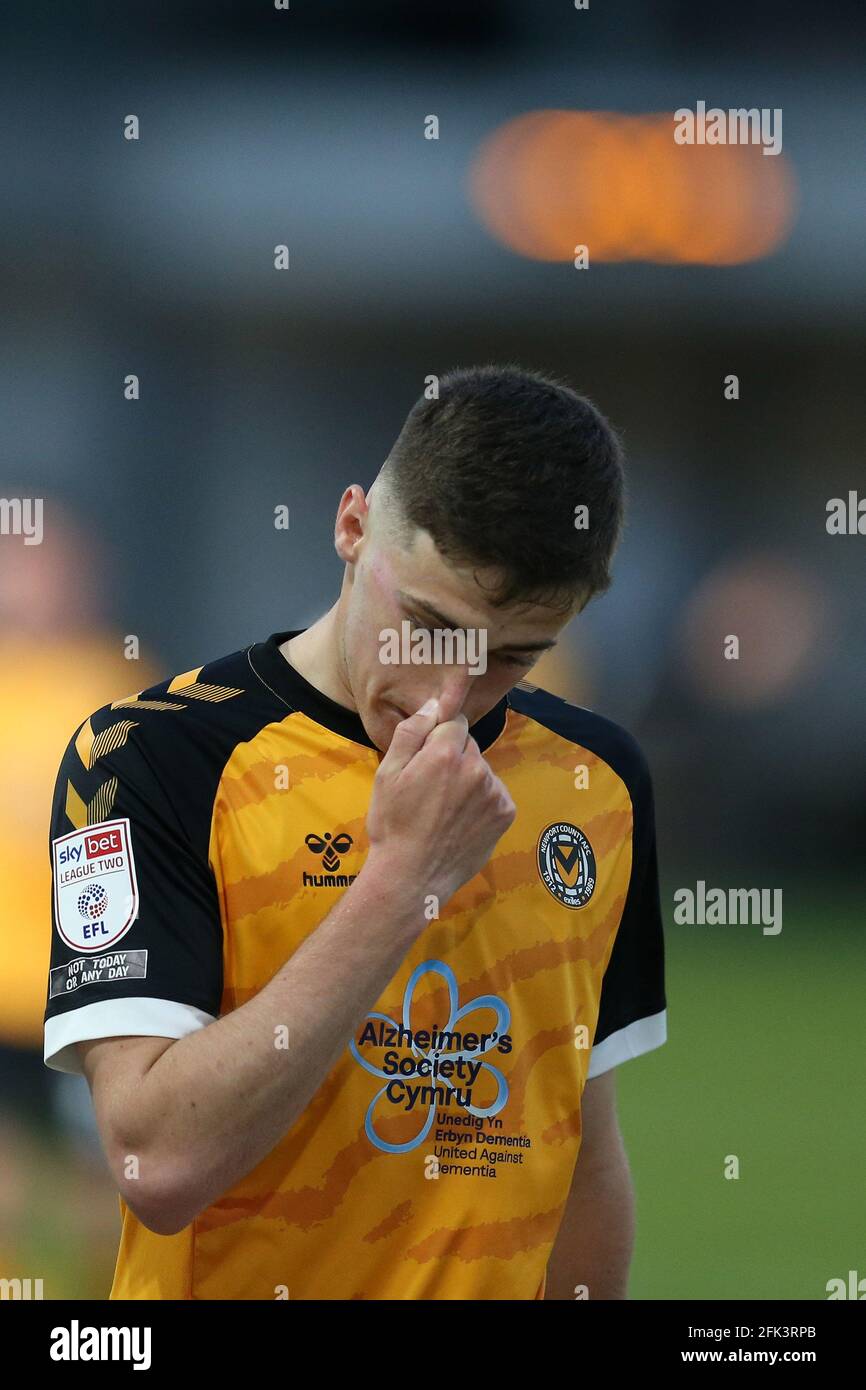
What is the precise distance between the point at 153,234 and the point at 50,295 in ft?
2.28

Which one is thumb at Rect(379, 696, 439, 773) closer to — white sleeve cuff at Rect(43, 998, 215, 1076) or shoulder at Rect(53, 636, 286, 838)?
shoulder at Rect(53, 636, 286, 838)

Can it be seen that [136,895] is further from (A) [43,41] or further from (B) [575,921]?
(A) [43,41]

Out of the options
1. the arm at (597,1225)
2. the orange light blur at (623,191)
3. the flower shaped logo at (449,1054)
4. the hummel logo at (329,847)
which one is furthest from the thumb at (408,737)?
the orange light blur at (623,191)

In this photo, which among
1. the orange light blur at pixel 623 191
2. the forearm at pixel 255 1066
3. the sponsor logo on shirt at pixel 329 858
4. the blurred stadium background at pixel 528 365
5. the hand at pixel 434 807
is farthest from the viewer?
the orange light blur at pixel 623 191

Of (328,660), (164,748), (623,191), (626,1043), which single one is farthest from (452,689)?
(623,191)

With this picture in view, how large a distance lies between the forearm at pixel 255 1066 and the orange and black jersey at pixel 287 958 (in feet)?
0.25

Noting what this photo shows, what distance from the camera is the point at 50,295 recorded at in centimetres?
706

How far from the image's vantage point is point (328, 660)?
142 cm

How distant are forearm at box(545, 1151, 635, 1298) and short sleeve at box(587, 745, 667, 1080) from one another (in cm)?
15

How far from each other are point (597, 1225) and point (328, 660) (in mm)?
776

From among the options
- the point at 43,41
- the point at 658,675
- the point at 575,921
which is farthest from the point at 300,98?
the point at 575,921

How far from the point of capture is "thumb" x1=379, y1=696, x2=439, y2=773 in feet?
4.19

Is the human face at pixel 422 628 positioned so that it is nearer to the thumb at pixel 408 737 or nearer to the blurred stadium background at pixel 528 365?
the thumb at pixel 408 737

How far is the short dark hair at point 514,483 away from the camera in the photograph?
4.26 ft
